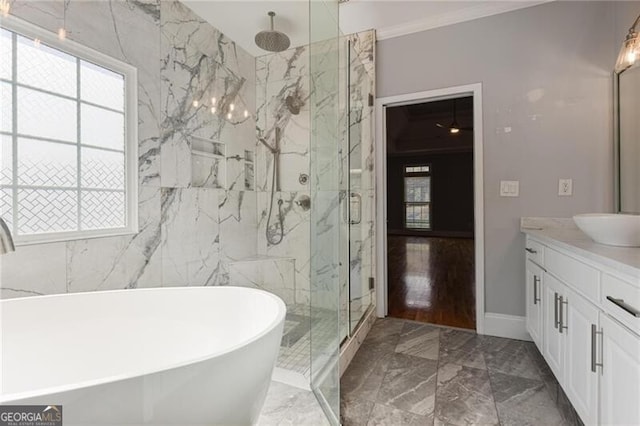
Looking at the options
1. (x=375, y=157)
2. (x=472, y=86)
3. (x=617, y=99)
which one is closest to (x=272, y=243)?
(x=375, y=157)

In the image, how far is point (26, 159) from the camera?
1468 millimetres

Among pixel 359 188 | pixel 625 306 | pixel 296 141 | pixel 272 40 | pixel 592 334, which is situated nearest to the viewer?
pixel 625 306

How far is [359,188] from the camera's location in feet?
8.00

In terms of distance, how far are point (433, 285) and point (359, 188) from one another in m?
2.01

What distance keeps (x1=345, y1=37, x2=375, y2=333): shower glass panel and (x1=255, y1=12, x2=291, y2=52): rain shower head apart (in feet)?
2.15

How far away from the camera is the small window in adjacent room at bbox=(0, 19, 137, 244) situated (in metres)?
1.41

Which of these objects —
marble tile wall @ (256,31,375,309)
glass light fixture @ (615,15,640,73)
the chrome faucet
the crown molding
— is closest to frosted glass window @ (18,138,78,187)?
the chrome faucet

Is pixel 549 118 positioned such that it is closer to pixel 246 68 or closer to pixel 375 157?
pixel 375 157

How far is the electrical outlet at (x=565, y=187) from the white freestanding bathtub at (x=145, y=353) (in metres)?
2.29

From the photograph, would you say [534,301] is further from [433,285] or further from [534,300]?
[433,285]

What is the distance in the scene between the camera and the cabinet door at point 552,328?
1.51m

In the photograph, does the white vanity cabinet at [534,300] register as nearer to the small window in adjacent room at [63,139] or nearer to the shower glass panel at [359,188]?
the shower glass panel at [359,188]

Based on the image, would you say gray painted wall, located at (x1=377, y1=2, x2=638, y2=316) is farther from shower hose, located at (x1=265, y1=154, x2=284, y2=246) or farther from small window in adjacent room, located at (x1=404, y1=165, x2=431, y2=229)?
small window in adjacent room, located at (x1=404, y1=165, x2=431, y2=229)

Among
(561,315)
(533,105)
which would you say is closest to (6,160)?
(561,315)
